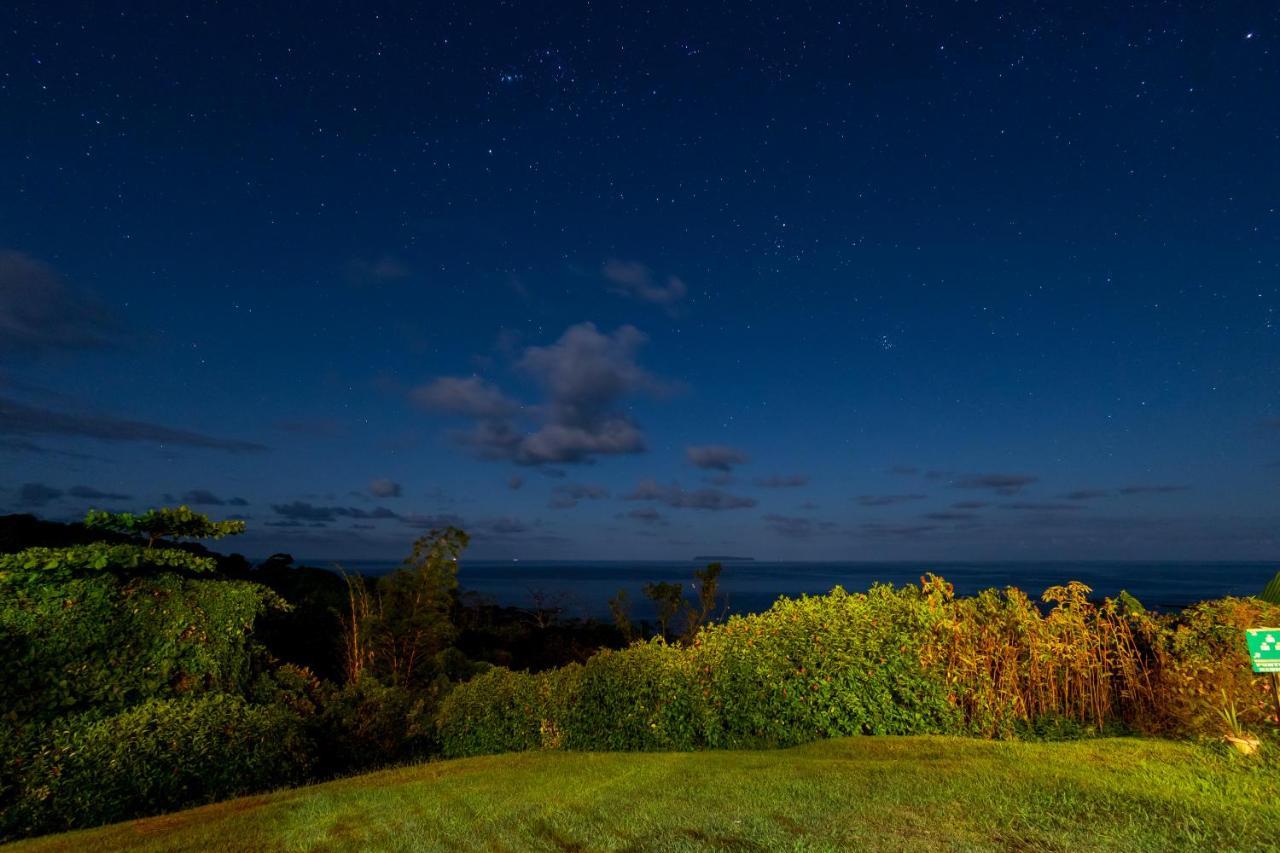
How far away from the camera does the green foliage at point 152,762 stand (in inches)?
249

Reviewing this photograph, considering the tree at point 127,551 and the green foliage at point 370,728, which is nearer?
the tree at point 127,551

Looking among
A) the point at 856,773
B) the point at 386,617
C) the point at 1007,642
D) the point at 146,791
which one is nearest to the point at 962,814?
Answer: the point at 856,773

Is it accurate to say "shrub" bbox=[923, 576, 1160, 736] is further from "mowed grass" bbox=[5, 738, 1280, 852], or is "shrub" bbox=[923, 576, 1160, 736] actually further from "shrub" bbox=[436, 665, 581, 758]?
"shrub" bbox=[436, 665, 581, 758]

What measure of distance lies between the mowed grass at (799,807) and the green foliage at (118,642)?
2.18m

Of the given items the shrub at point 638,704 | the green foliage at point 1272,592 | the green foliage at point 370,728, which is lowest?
the green foliage at point 370,728

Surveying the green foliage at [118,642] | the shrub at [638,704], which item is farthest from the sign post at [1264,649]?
the green foliage at [118,642]

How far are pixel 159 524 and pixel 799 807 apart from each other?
8380 mm

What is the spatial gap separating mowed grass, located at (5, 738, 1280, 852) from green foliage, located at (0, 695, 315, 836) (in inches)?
32.2

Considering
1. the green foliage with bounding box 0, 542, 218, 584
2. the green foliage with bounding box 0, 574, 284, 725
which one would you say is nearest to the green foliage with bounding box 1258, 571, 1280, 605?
the green foliage with bounding box 0, 574, 284, 725

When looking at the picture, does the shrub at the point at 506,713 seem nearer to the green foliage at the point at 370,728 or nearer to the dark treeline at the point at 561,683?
the dark treeline at the point at 561,683

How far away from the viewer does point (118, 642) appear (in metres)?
7.84

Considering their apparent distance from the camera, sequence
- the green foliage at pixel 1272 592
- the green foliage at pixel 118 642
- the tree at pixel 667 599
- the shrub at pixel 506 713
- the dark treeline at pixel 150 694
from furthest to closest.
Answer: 1. the tree at pixel 667 599
2. the shrub at pixel 506 713
3. the green foliage at pixel 1272 592
4. the green foliage at pixel 118 642
5. the dark treeline at pixel 150 694

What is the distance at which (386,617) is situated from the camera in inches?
634

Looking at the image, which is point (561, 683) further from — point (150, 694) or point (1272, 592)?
point (1272, 592)
